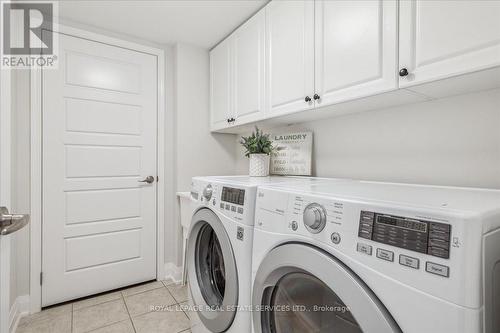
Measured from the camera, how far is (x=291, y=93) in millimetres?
1507

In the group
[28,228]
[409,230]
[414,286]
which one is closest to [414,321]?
[414,286]

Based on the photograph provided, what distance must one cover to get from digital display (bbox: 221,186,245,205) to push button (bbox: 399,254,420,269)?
0.62 meters

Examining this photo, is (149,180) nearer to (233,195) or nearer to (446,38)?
(233,195)

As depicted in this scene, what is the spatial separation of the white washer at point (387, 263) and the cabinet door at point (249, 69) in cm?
115

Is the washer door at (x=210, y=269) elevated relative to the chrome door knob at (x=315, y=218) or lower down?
lower down

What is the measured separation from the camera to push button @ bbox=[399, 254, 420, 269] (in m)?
0.51

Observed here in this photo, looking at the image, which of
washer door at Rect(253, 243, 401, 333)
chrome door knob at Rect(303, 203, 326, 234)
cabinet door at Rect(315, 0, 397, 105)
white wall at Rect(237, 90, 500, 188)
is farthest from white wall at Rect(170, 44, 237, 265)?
chrome door knob at Rect(303, 203, 326, 234)

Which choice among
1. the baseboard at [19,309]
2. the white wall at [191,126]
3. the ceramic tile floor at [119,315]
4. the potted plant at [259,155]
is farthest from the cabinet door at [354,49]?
the baseboard at [19,309]

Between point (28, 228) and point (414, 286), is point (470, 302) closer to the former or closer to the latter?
point (414, 286)

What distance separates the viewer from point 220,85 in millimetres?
2299

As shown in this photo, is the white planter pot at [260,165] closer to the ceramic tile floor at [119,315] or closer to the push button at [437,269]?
the ceramic tile floor at [119,315]

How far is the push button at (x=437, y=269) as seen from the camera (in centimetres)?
47

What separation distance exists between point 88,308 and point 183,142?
153cm

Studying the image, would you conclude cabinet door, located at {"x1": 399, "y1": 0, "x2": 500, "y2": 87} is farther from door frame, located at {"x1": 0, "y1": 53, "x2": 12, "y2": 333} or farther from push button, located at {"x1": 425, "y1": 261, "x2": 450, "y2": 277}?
door frame, located at {"x1": 0, "y1": 53, "x2": 12, "y2": 333}
